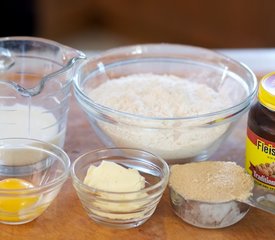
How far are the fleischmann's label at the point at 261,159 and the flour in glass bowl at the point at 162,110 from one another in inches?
3.1

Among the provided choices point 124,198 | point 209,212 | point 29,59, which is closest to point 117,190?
point 124,198

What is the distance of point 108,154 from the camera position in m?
1.05

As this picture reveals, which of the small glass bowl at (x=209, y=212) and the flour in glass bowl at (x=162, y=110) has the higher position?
the flour in glass bowl at (x=162, y=110)

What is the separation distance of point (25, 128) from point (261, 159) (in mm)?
357

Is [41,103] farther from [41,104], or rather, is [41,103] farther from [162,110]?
[162,110]

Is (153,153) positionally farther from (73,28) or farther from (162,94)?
(73,28)

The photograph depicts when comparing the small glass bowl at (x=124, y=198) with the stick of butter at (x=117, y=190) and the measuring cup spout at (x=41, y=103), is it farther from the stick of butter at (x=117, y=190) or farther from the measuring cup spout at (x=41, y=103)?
the measuring cup spout at (x=41, y=103)

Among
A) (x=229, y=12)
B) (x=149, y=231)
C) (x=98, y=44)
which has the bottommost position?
(x=98, y=44)

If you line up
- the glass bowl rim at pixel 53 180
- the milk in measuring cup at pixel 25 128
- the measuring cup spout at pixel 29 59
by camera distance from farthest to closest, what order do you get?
the measuring cup spout at pixel 29 59 → the milk in measuring cup at pixel 25 128 → the glass bowl rim at pixel 53 180

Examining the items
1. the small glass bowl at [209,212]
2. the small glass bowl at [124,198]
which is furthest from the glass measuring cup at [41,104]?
the small glass bowl at [209,212]

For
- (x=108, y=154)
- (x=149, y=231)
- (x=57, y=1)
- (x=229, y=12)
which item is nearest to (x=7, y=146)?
(x=108, y=154)

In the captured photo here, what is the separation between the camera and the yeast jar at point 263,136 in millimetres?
977

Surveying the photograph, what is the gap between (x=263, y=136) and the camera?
0.99 metres

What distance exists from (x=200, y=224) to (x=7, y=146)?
0.31 meters
